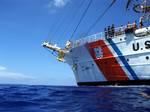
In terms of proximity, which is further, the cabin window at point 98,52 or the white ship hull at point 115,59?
the cabin window at point 98,52

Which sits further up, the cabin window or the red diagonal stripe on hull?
the cabin window

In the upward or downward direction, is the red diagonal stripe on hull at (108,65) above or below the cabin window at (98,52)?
below

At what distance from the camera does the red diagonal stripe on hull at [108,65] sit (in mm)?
28672

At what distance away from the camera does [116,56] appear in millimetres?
28375

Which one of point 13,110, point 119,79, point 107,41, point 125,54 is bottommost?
point 13,110

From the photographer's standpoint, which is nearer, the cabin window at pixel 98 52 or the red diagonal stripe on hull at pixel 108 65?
the red diagonal stripe on hull at pixel 108 65

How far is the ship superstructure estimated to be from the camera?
2639 cm

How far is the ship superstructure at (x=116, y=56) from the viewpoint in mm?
26391

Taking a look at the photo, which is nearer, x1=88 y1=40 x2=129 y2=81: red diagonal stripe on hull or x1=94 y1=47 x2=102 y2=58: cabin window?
x1=88 y1=40 x2=129 y2=81: red diagonal stripe on hull

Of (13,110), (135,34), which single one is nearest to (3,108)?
(13,110)

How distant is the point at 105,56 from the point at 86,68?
442 cm

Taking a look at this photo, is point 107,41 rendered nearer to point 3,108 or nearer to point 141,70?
point 141,70

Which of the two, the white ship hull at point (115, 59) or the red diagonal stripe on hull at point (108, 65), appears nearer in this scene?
the white ship hull at point (115, 59)

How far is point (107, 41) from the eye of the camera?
95.1ft
